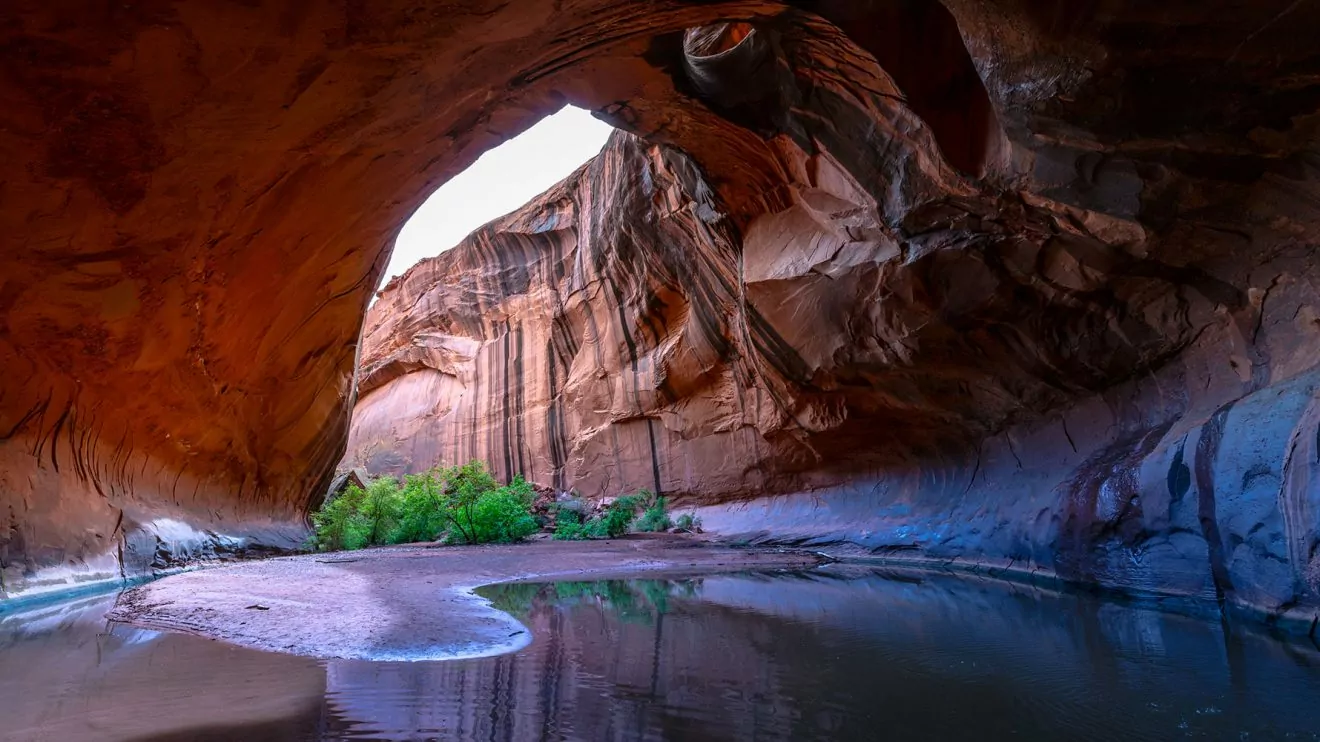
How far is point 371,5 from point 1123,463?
7857mm

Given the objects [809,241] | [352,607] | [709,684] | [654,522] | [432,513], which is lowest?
[709,684]

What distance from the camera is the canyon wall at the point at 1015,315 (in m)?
5.36

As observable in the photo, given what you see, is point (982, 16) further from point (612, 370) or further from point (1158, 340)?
point (612, 370)

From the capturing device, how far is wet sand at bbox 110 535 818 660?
3777 millimetres

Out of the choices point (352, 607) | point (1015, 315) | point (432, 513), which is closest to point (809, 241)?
point (1015, 315)

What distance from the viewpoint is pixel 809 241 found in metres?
10.8

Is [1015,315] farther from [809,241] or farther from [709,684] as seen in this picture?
[709,684]

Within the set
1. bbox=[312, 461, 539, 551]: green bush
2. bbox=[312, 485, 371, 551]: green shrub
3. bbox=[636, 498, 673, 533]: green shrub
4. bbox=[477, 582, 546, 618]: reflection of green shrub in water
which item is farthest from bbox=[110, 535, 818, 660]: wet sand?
bbox=[636, 498, 673, 533]: green shrub

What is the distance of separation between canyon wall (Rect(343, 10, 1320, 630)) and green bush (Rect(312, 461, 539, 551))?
5.10 meters

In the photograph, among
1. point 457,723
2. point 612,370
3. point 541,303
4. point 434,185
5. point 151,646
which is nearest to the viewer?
point 457,723

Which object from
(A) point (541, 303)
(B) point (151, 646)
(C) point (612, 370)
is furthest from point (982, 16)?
(A) point (541, 303)

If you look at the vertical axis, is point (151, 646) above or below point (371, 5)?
below

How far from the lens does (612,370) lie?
69.9 feet

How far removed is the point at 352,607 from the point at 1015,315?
7.88 m
